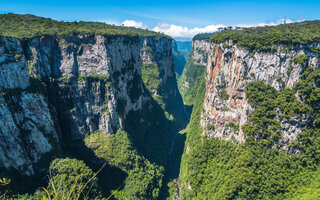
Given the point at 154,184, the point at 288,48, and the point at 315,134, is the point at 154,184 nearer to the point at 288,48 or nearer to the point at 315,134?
the point at 315,134

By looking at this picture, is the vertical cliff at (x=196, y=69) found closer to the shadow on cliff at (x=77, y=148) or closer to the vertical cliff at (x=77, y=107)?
the vertical cliff at (x=77, y=107)

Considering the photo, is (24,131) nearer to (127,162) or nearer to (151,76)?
(127,162)

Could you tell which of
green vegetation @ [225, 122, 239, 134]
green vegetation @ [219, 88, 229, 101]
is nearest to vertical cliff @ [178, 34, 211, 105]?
green vegetation @ [219, 88, 229, 101]

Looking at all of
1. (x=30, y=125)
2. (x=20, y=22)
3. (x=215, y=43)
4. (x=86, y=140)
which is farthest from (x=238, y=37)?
(x=20, y=22)

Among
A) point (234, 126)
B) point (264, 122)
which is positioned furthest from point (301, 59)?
point (234, 126)

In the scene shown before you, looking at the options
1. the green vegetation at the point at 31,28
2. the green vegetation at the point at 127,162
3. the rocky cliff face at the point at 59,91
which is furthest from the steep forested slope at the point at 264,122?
the green vegetation at the point at 31,28
